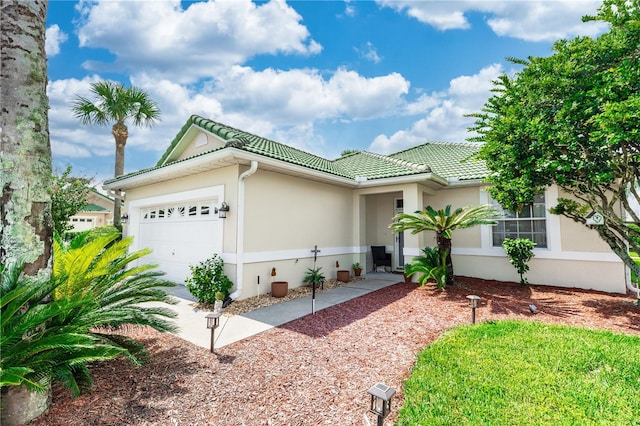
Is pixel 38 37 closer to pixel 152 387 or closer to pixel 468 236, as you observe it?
pixel 152 387

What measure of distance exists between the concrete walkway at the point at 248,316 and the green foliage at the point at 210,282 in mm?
359

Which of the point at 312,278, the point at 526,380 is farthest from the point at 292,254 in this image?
the point at 526,380

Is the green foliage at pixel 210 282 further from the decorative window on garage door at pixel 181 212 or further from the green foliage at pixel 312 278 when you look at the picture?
the green foliage at pixel 312 278

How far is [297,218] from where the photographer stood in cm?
875

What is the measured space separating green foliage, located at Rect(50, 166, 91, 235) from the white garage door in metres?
4.45

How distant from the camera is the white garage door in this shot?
830cm

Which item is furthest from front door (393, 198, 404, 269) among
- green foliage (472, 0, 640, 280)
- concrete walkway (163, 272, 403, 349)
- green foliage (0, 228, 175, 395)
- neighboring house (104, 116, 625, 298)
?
green foliage (0, 228, 175, 395)

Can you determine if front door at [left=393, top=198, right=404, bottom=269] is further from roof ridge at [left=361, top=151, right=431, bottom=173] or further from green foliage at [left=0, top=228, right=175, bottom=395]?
green foliage at [left=0, top=228, right=175, bottom=395]

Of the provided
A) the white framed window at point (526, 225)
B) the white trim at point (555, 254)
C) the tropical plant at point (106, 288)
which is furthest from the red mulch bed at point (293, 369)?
the white framed window at point (526, 225)

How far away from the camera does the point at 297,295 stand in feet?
26.3

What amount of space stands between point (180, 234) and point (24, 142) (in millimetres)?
6683

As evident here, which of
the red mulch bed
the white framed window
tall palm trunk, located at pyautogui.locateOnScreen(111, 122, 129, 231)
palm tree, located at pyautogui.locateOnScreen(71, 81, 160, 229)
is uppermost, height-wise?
palm tree, located at pyautogui.locateOnScreen(71, 81, 160, 229)

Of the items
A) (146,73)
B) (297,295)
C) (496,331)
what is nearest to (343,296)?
(297,295)

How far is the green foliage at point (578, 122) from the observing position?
17.5ft
